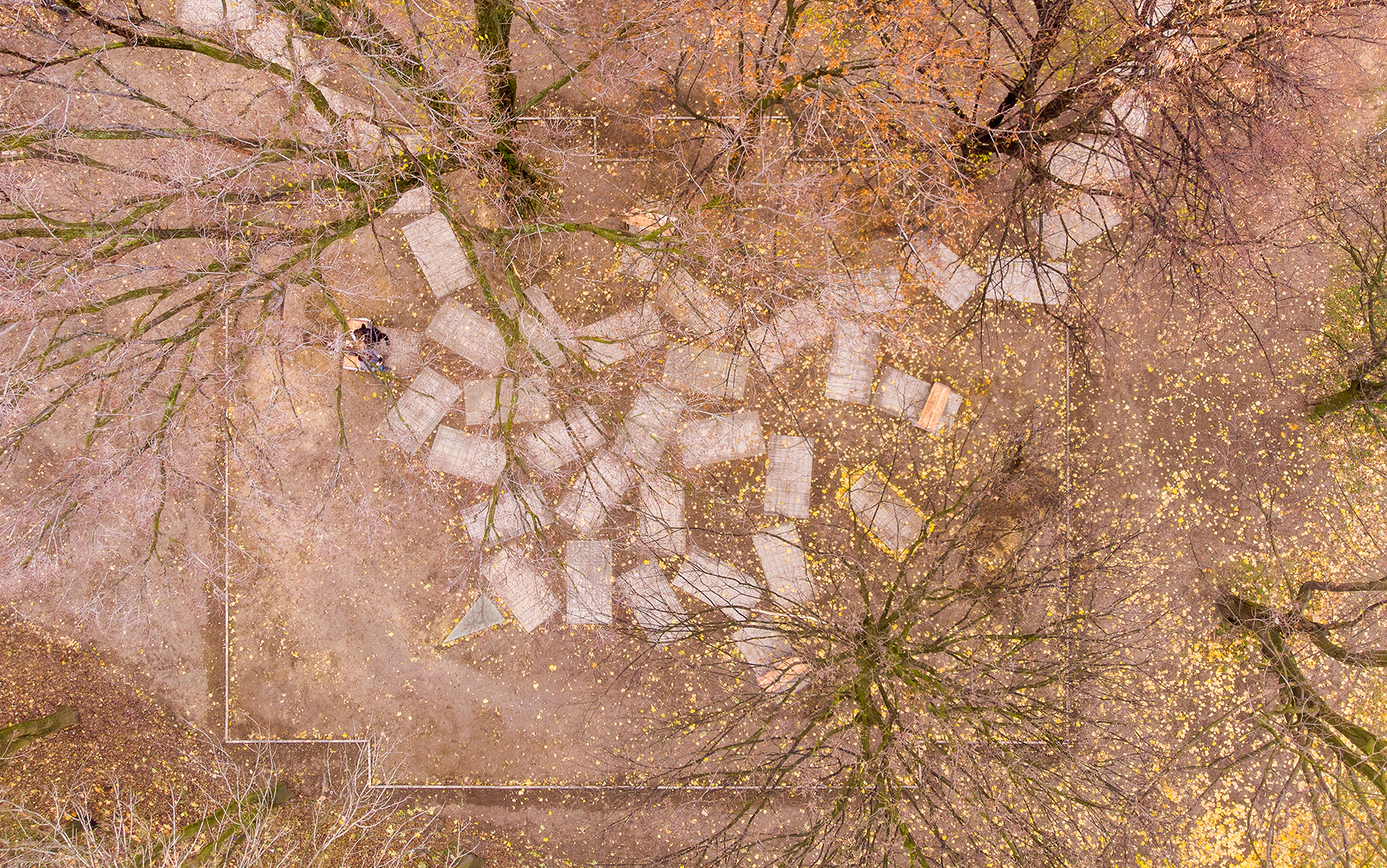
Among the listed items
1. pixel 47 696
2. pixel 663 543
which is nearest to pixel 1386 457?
pixel 663 543

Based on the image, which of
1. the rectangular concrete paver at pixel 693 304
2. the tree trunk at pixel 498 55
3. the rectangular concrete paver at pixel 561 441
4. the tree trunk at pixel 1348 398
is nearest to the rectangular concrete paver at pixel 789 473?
the rectangular concrete paver at pixel 693 304

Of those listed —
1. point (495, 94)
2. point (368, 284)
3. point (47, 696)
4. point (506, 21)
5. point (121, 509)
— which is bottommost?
point (47, 696)

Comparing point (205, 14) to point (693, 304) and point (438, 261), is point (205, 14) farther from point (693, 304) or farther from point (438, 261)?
point (693, 304)

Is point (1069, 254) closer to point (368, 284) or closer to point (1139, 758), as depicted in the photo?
point (1139, 758)

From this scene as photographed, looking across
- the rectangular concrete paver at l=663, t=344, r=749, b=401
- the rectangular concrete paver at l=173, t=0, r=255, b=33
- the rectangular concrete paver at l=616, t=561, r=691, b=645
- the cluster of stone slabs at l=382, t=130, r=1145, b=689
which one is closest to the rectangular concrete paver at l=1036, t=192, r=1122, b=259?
the cluster of stone slabs at l=382, t=130, r=1145, b=689

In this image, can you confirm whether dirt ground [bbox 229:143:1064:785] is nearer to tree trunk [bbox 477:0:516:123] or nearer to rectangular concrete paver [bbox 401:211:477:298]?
rectangular concrete paver [bbox 401:211:477:298]

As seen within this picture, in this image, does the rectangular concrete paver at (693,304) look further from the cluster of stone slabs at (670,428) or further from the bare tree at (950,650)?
the bare tree at (950,650)
